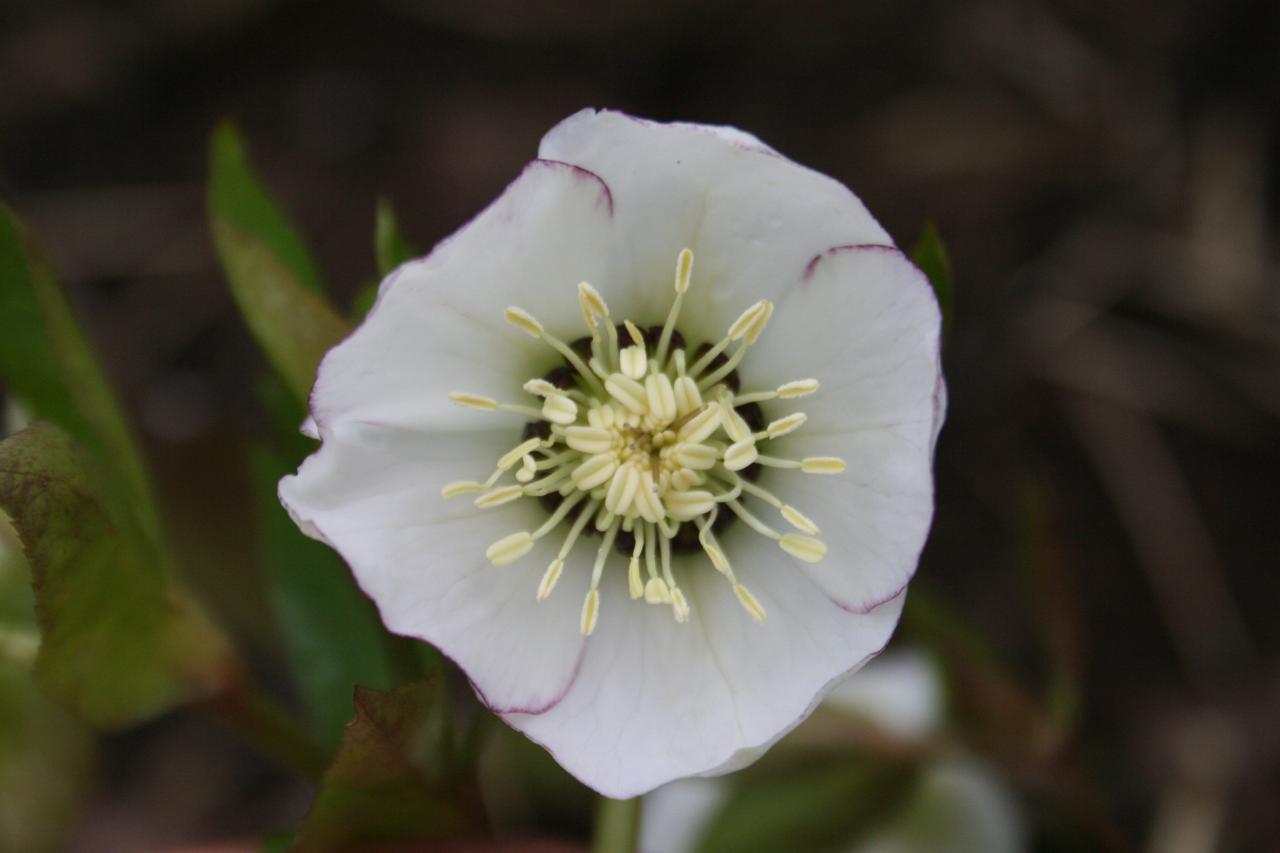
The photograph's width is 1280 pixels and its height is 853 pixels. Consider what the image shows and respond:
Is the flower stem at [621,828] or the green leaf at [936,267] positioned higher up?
the green leaf at [936,267]

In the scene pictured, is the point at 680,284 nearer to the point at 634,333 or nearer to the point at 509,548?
the point at 634,333

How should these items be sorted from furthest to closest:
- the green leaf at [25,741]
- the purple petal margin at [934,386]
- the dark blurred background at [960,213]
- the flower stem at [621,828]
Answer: the dark blurred background at [960,213]
the green leaf at [25,741]
the flower stem at [621,828]
the purple petal margin at [934,386]

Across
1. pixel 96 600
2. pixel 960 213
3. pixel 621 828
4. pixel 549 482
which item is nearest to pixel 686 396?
pixel 549 482

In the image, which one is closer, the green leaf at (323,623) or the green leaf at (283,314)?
the green leaf at (283,314)

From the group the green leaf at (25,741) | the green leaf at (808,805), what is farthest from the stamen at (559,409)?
the green leaf at (808,805)

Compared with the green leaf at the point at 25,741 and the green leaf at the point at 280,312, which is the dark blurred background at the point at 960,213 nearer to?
the green leaf at the point at 25,741

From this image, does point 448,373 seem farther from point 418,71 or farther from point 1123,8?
point 1123,8

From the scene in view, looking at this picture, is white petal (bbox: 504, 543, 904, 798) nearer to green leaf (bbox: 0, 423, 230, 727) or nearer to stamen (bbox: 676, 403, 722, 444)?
stamen (bbox: 676, 403, 722, 444)

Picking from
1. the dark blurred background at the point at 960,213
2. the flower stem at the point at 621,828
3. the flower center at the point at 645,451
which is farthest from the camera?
the dark blurred background at the point at 960,213
